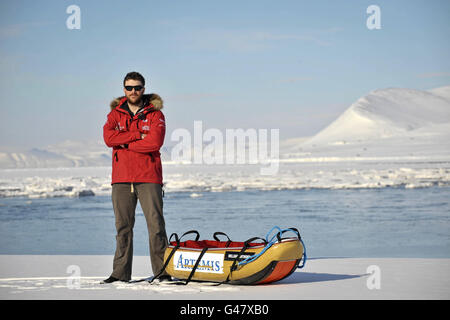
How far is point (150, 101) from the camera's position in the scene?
4.00m

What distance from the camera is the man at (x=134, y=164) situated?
3877 millimetres

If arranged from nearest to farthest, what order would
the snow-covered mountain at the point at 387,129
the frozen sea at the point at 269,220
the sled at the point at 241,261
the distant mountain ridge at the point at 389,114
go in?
the sled at the point at 241,261, the frozen sea at the point at 269,220, the snow-covered mountain at the point at 387,129, the distant mountain ridge at the point at 389,114

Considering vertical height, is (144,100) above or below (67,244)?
above

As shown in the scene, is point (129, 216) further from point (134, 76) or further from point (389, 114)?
point (389, 114)

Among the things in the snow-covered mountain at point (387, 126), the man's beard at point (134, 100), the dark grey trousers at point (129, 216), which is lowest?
the dark grey trousers at point (129, 216)

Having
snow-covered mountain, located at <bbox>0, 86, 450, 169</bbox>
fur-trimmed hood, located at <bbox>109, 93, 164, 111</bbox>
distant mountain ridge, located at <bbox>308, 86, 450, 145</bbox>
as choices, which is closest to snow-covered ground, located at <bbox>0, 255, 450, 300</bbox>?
fur-trimmed hood, located at <bbox>109, 93, 164, 111</bbox>

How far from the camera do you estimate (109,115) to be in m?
3.98

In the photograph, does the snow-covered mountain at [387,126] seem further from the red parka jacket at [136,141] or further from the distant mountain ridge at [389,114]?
the red parka jacket at [136,141]

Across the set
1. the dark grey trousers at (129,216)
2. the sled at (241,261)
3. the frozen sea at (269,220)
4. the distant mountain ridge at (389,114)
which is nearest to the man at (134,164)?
the dark grey trousers at (129,216)

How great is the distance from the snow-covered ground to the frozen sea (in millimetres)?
2426

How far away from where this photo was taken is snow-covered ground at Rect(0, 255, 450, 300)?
3.43 m
